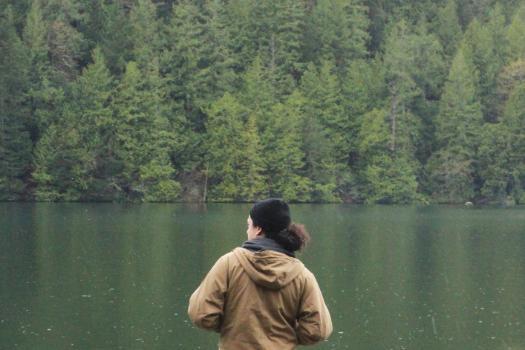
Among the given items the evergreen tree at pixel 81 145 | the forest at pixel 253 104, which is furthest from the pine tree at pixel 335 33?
the evergreen tree at pixel 81 145

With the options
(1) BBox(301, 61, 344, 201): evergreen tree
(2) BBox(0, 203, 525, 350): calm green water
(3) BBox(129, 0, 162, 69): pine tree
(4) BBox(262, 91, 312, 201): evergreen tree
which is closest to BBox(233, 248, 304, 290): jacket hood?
(2) BBox(0, 203, 525, 350): calm green water

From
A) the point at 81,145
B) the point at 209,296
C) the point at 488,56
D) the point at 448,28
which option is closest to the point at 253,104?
the point at 81,145

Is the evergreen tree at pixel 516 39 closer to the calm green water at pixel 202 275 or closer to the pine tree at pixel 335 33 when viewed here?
the pine tree at pixel 335 33

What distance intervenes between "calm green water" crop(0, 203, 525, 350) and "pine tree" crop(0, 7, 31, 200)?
13.5m

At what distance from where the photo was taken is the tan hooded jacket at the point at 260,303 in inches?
231

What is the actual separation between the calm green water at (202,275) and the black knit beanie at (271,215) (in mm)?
11364

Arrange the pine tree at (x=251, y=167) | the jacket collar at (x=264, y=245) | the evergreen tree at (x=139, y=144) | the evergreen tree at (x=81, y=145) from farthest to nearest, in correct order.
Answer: the pine tree at (x=251, y=167), the evergreen tree at (x=139, y=144), the evergreen tree at (x=81, y=145), the jacket collar at (x=264, y=245)

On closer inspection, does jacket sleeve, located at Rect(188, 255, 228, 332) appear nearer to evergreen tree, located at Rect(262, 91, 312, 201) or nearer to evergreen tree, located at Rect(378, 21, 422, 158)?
evergreen tree, located at Rect(262, 91, 312, 201)

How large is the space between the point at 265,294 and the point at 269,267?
0.18 meters

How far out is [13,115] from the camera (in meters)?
64.8

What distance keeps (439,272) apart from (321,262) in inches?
130

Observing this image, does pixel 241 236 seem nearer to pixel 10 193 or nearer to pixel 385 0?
pixel 10 193

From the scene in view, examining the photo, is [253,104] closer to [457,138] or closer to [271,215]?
[457,138]

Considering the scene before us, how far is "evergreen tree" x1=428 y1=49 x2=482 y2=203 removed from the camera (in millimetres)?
76188
